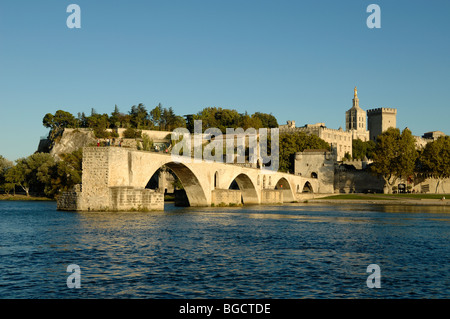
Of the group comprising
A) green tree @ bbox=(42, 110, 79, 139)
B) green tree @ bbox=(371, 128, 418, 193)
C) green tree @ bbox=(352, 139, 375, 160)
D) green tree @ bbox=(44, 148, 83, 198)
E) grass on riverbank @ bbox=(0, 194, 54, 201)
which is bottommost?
grass on riverbank @ bbox=(0, 194, 54, 201)

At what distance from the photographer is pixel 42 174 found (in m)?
91.6

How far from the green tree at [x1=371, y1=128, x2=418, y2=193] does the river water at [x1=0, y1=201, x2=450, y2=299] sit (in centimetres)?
6862

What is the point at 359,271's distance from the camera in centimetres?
2102

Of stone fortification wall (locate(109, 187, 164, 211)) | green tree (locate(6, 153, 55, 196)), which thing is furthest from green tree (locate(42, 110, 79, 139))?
stone fortification wall (locate(109, 187, 164, 211))

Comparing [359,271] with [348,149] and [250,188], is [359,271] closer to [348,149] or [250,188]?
[250,188]

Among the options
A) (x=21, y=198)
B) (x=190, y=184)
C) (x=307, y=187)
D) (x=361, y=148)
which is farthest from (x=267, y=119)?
(x=190, y=184)

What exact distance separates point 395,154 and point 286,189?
80.7ft

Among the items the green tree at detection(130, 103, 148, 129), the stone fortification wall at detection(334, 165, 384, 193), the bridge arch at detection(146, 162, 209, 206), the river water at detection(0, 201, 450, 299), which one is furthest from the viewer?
the green tree at detection(130, 103, 148, 129)

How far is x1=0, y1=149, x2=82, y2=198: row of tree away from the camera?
281 ft

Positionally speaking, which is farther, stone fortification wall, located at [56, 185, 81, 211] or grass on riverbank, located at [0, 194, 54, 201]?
grass on riverbank, located at [0, 194, 54, 201]

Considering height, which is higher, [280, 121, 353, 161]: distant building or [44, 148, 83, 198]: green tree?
[280, 121, 353, 161]: distant building

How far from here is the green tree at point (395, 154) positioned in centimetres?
10438

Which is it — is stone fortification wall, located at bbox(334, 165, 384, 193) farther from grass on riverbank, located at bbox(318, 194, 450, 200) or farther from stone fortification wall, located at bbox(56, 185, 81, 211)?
stone fortification wall, located at bbox(56, 185, 81, 211)

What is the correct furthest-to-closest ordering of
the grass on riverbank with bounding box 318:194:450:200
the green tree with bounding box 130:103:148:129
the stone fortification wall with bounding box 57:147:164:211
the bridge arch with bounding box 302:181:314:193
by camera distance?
1. the green tree with bounding box 130:103:148:129
2. the bridge arch with bounding box 302:181:314:193
3. the grass on riverbank with bounding box 318:194:450:200
4. the stone fortification wall with bounding box 57:147:164:211
